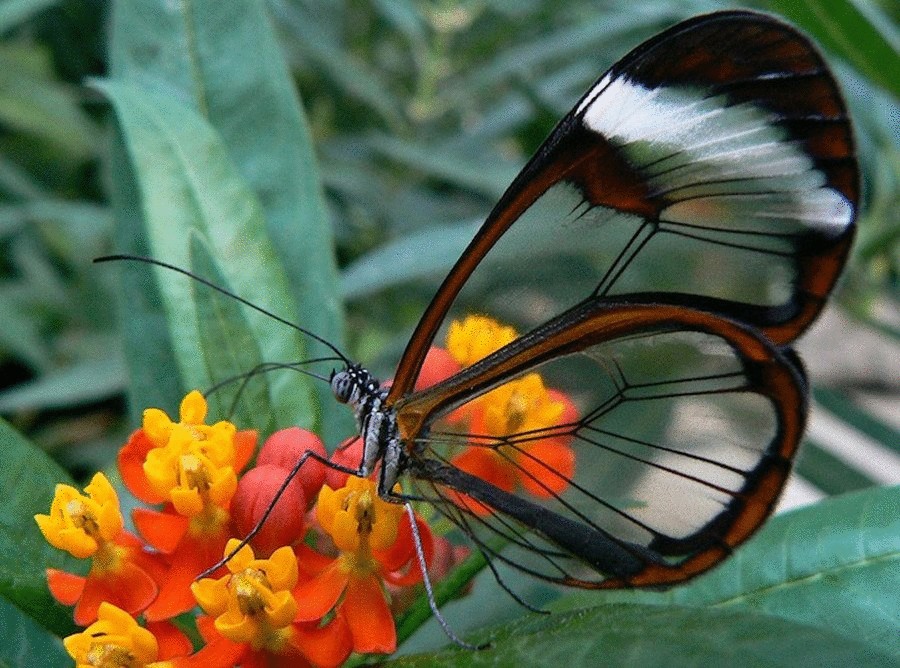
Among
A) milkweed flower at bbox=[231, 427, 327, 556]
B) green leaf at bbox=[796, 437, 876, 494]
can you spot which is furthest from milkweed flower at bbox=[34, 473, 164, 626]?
green leaf at bbox=[796, 437, 876, 494]

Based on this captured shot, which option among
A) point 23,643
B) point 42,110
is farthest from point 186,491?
point 42,110

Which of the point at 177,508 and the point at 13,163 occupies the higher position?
the point at 13,163

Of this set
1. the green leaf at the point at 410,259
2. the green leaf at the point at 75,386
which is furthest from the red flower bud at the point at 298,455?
the green leaf at the point at 75,386

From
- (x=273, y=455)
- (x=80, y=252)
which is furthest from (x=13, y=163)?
(x=273, y=455)

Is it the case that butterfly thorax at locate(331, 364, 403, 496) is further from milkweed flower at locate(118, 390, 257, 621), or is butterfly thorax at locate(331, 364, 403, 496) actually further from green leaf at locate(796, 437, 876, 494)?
green leaf at locate(796, 437, 876, 494)

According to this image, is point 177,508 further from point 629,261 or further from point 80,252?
point 80,252

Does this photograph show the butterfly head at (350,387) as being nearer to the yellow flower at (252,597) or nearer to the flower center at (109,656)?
the yellow flower at (252,597)

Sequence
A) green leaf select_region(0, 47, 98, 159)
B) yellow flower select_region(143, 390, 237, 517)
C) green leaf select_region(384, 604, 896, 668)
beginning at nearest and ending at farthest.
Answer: green leaf select_region(384, 604, 896, 668) → yellow flower select_region(143, 390, 237, 517) → green leaf select_region(0, 47, 98, 159)
